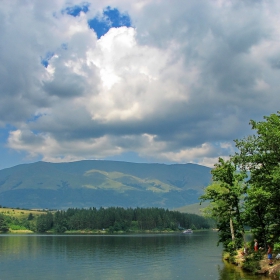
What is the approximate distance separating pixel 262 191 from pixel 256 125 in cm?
974

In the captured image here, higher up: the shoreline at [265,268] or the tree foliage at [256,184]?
the tree foliage at [256,184]

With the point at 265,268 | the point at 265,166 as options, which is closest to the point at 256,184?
the point at 265,166

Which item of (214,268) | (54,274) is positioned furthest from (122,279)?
(214,268)

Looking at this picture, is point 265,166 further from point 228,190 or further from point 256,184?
point 228,190

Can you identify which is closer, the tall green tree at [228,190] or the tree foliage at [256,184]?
the tree foliage at [256,184]

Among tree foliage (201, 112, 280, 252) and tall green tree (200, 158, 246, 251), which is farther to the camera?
tall green tree (200, 158, 246, 251)

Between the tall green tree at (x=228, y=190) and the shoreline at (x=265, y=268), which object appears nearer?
the shoreline at (x=265, y=268)

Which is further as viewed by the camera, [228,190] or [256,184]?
[228,190]

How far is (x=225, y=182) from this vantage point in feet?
222

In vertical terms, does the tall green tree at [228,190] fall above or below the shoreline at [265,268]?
above

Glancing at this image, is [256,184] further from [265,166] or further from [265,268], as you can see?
[265,268]

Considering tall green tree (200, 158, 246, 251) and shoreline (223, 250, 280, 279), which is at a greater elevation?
tall green tree (200, 158, 246, 251)

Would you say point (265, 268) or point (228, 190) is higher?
point (228, 190)

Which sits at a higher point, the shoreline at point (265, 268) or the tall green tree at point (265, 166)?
the tall green tree at point (265, 166)
